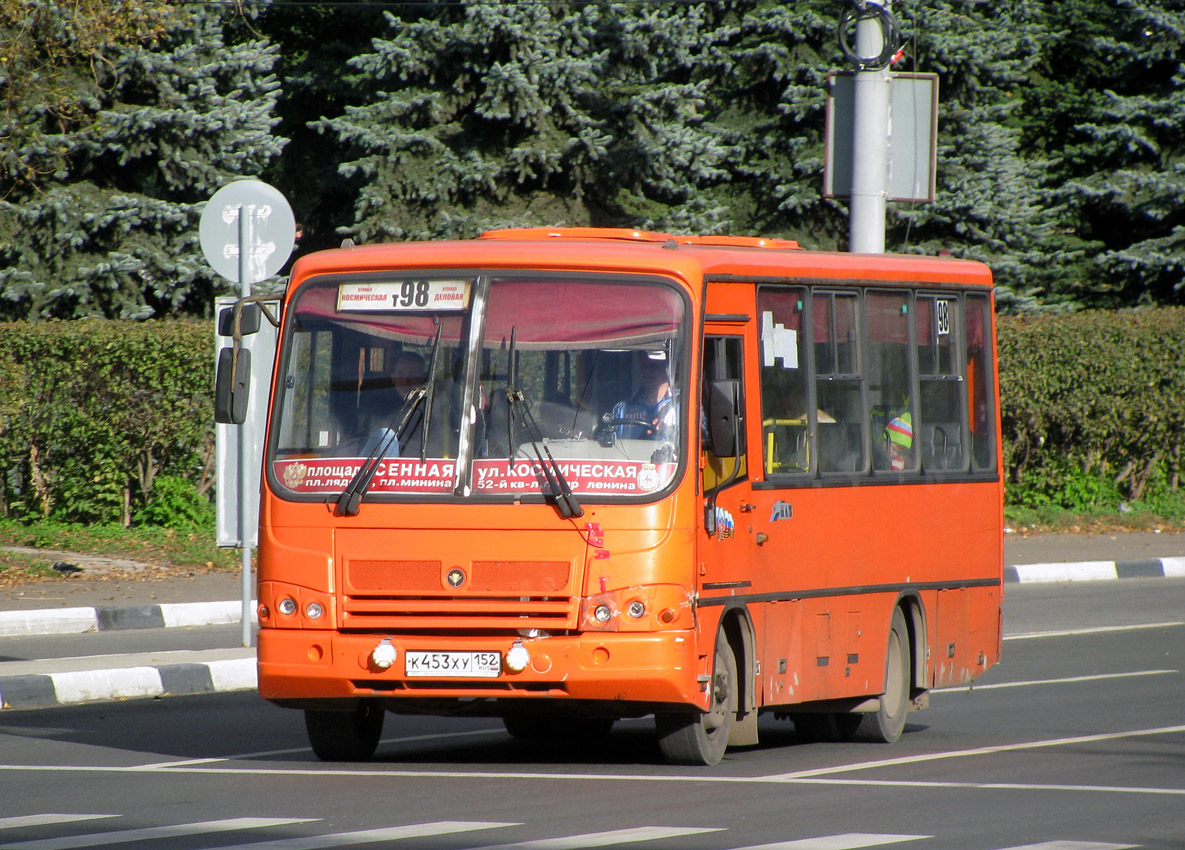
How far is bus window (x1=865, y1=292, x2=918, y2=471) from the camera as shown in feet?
35.2

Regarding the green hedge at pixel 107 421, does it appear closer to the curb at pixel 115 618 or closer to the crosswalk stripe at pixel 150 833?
the curb at pixel 115 618

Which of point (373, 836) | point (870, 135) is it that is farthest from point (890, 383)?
point (870, 135)

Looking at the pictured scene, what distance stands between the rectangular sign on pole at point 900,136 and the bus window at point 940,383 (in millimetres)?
6428

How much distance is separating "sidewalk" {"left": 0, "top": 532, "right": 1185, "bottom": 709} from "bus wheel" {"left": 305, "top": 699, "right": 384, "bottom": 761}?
307 centimetres

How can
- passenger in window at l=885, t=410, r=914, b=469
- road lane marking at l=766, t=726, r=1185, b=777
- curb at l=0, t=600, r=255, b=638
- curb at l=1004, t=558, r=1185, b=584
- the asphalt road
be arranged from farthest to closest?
curb at l=1004, t=558, r=1185, b=584, curb at l=0, t=600, r=255, b=638, passenger in window at l=885, t=410, r=914, b=469, road lane marking at l=766, t=726, r=1185, b=777, the asphalt road

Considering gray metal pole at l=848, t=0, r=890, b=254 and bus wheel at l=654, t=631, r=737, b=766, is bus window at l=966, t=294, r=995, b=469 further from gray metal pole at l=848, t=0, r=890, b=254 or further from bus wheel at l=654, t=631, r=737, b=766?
gray metal pole at l=848, t=0, r=890, b=254

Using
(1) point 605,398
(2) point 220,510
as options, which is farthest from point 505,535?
(2) point 220,510

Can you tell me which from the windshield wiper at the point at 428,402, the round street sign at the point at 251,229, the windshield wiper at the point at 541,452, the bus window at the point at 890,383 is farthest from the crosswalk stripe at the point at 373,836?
the round street sign at the point at 251,229

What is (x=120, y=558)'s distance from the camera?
723 inches

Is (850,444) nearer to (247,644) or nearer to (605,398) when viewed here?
(605,398)

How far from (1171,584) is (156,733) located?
13.5 m

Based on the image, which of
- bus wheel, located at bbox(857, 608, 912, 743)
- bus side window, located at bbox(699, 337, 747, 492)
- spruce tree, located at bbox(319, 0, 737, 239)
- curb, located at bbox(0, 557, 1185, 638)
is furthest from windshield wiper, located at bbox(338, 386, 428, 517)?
spruce tree, located at bbox(319, 0, 737, 239)

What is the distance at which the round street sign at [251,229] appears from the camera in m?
13.5

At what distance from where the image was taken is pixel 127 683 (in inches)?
488
